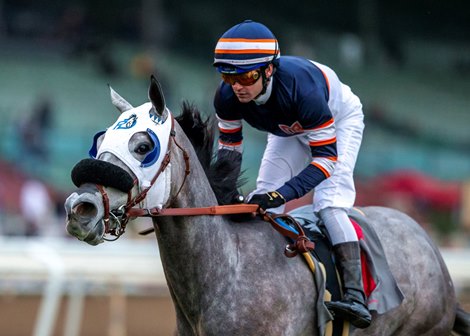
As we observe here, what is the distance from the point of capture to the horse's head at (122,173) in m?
3.56

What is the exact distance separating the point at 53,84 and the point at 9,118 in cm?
220

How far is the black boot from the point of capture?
14.2ft

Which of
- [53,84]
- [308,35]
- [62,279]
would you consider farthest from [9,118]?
[62,279]

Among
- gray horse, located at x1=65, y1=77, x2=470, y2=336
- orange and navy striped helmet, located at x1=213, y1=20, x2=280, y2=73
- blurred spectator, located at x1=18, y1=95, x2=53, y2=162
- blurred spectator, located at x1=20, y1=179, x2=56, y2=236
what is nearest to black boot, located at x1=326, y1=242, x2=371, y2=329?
gray horse, located at x1=65, y1=77, x2=470, y2=336

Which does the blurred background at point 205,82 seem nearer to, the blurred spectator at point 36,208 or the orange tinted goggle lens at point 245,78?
the blurred spectator at point 36,208

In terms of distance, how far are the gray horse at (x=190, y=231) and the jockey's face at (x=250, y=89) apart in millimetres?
216

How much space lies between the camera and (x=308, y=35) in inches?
769

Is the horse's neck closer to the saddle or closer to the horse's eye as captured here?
the horse's eye

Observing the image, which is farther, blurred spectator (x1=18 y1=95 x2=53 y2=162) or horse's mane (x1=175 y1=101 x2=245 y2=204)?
blurred spectator (x1=18 y1=95 x2=53 y2=162)

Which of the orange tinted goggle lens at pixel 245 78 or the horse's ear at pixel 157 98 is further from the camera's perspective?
the orange tinted goggle lens at pixel 245 78

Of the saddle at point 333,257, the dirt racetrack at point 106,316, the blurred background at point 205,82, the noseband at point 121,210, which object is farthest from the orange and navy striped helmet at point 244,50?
the blurred background at point 205,82

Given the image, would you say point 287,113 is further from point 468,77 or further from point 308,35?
point 468,77

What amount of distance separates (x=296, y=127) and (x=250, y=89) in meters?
0.34

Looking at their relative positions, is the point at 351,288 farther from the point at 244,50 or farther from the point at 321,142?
the point at 244,50
